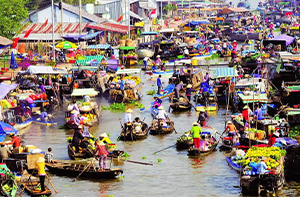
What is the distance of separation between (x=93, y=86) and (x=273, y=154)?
68.2 ft

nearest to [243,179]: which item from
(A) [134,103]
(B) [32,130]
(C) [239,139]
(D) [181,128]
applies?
(C) [239,139]

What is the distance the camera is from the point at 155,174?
21.3 meters

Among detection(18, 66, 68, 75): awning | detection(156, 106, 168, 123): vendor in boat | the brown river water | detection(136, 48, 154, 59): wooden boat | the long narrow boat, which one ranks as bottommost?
the brown river water

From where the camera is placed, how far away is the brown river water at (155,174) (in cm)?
1927

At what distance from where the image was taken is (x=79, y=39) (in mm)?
52469

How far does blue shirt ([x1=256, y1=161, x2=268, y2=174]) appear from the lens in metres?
17.7

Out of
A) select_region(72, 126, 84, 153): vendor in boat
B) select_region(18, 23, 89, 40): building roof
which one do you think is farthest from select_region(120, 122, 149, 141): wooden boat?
select_region(18, 23, 89, 40): building roof

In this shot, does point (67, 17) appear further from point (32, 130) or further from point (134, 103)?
point (32, 130)

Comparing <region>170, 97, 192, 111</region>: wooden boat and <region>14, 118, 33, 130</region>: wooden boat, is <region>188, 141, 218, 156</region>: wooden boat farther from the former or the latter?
<region>14, 118, 33, 130</region>: wooden boat

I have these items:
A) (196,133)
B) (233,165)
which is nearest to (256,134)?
(196,133)

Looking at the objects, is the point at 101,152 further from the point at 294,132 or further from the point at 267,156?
the point at 294,132

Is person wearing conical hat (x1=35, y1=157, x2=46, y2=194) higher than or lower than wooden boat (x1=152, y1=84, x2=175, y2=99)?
lower

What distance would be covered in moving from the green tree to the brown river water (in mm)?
24838

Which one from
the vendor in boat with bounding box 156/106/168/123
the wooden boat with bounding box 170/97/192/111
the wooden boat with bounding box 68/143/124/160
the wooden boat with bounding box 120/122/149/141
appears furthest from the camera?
the wooden boat with bounding box 170/97/192/111
